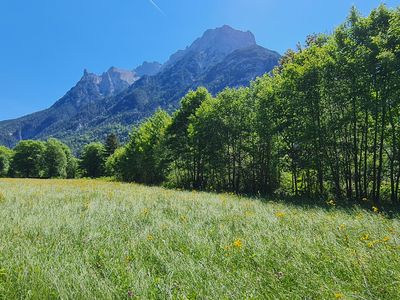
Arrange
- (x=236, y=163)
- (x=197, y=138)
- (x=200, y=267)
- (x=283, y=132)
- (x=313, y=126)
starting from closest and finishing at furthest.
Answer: (x=200, y=267), (x=313, y=126), (x=283, y=132), (x=236, y=163), (x=197, y=138)

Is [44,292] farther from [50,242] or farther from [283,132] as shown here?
[283,132]

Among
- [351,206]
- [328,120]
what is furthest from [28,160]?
[351,206]

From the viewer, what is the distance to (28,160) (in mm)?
88438

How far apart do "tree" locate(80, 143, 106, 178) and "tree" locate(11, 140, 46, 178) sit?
11794 millimetres

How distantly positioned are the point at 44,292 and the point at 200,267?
6.72 feet

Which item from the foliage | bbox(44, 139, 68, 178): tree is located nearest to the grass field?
the foliage

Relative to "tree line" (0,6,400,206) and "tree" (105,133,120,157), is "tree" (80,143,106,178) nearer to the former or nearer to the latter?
"tree" (105,133,120,157)

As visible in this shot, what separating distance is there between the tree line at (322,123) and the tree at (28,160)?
2800 inches

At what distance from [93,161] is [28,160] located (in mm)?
18077

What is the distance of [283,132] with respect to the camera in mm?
23281

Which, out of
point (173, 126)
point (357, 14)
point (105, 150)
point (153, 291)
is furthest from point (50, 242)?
point (105, 150)

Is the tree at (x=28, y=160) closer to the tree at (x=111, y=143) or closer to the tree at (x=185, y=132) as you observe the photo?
the tree at (x=111, y=143)

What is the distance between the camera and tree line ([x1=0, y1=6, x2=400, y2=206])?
17.1 meters

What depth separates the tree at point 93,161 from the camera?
308ft
